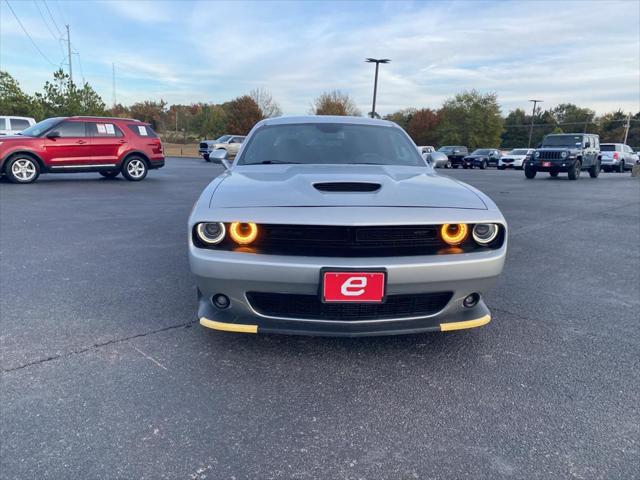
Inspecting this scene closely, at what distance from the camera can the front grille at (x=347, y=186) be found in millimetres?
2424

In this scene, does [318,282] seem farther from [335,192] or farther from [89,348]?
[89,348]

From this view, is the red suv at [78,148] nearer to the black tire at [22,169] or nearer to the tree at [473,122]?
the black tire at [22,169]

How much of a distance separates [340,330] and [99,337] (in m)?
1.59

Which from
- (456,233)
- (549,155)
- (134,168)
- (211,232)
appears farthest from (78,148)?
(549,155)

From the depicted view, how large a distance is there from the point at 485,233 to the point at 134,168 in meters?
11.8

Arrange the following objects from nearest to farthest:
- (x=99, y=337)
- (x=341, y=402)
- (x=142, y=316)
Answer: (x=341, y=402), (x=99, y=337), (x=142, y=316)

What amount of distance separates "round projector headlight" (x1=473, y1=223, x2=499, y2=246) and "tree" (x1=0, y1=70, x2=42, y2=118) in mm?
34748

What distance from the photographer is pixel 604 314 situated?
3.16 metres

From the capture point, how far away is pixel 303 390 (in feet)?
6.96

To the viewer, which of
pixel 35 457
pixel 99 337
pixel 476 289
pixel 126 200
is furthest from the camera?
pixel 126 200

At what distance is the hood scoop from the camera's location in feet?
7.95

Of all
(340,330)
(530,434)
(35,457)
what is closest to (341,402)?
(340,330)

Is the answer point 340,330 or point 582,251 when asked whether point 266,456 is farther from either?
point 582,251

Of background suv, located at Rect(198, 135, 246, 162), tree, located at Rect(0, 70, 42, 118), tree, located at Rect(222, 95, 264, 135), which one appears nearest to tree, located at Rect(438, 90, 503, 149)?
tree, located at Rect(222, 95, 264, 135)
